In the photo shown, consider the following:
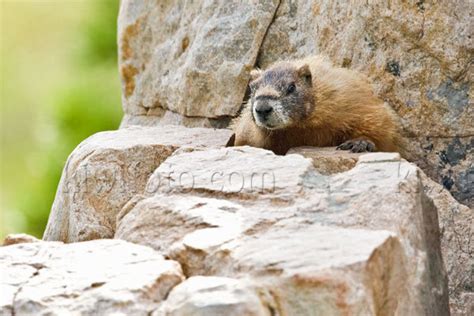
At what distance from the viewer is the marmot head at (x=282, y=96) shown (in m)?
6.60

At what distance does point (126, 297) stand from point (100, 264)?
0.40 meters

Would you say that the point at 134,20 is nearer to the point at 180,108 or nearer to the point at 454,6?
the point at 180,108

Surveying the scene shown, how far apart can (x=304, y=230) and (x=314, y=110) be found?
2350 mm

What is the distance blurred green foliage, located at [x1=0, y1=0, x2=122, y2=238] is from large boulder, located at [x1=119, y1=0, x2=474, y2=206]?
17.3ft

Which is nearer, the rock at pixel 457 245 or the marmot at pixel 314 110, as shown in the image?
the rock at pixel 457 245

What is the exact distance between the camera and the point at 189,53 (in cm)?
Result: 777

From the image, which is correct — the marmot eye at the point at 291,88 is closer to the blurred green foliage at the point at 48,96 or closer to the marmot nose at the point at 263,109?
the marmot nose at the point at 263,109

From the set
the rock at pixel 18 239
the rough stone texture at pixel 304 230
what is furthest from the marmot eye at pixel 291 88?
the rock at pixel 18 239

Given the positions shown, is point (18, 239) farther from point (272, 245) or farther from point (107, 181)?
point (272, 245)

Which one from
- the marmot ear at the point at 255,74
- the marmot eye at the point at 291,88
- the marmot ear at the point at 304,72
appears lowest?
the marmot eye at the point at 291,88

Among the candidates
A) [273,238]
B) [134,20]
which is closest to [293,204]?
[273,238]

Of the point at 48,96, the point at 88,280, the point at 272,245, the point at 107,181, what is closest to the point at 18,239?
the point at 107,181

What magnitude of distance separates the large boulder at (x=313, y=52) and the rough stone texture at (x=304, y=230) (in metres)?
1.33

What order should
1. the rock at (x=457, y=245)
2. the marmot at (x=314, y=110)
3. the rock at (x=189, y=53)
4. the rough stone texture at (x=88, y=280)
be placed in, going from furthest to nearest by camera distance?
the rock at (x=189, y=53) < the marmot at (x=314, y=110) < the rock at (x=457, y=245) < the rough stone texture at (x=88, y=280)
